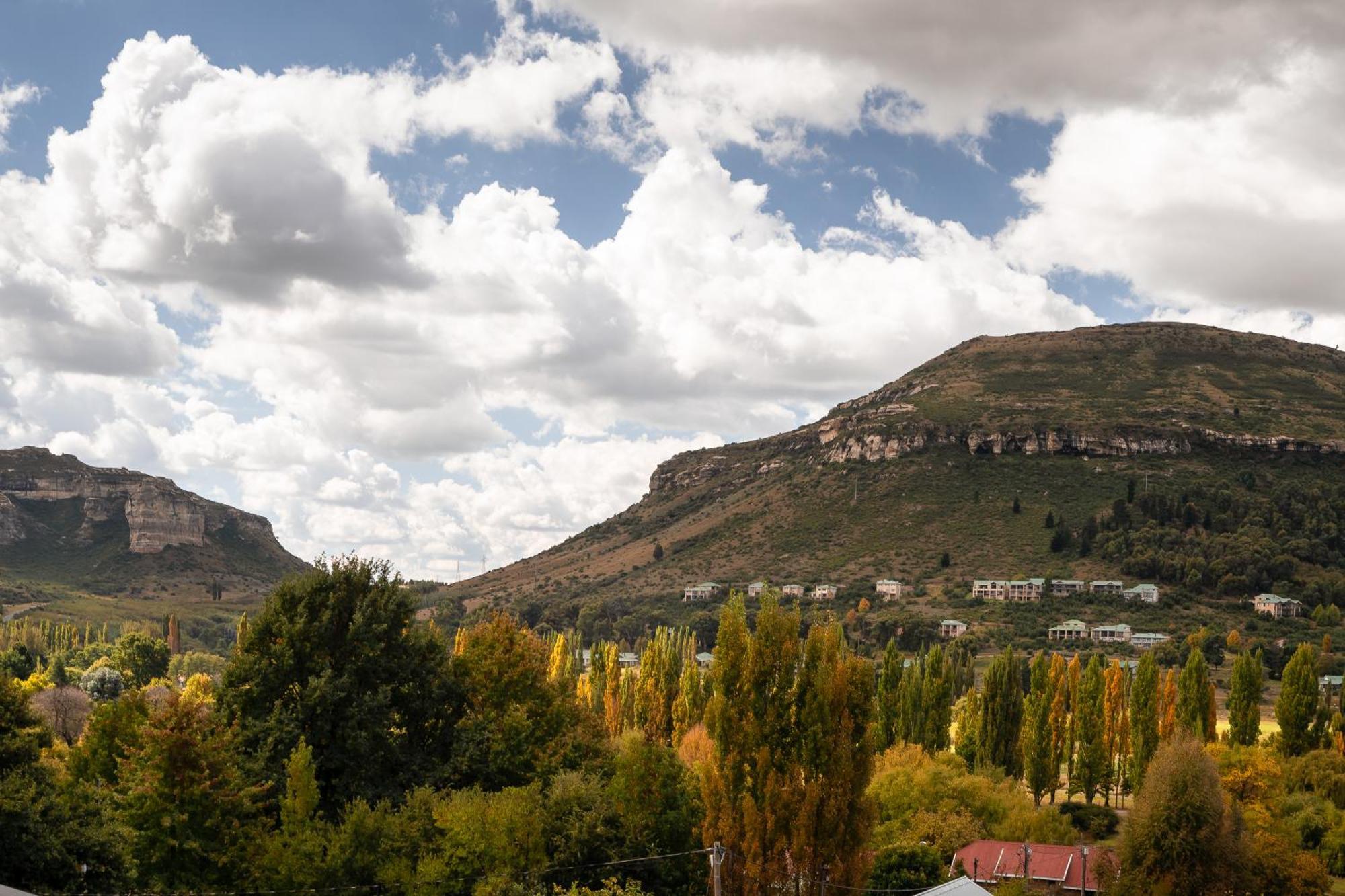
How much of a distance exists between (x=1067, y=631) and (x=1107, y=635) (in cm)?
401

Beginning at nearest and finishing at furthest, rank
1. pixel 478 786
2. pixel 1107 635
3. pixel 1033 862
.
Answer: pixel 478 786, pixel 1033 862, pixel 1107 635

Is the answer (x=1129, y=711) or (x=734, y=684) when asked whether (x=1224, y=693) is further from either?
(x=734, y=684)

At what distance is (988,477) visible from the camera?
165 metres

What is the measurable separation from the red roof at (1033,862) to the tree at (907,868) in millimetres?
4141

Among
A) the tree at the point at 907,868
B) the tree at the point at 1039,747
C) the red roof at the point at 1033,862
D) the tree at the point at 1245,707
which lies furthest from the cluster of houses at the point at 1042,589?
the tree at the point at 907,868

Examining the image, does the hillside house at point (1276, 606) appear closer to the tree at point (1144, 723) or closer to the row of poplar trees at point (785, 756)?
the tree at point (1144, 723)

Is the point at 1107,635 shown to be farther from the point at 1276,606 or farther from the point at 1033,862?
the point at 1033,862

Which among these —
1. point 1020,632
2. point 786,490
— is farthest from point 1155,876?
point 786,490

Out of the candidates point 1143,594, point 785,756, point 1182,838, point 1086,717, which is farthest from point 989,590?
point 785,756

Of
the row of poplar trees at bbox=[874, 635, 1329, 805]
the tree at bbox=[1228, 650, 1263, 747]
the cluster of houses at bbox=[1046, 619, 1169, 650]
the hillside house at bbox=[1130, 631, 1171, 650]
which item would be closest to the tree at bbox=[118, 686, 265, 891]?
the row of poplar trees at bbox=[874, 635, 1329, 805]

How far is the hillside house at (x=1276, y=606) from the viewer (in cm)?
12356

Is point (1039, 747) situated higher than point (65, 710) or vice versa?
point (65, 710)

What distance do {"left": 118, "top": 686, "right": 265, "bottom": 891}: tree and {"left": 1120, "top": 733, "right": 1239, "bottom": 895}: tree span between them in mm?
30713

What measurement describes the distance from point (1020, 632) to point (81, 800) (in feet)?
337
